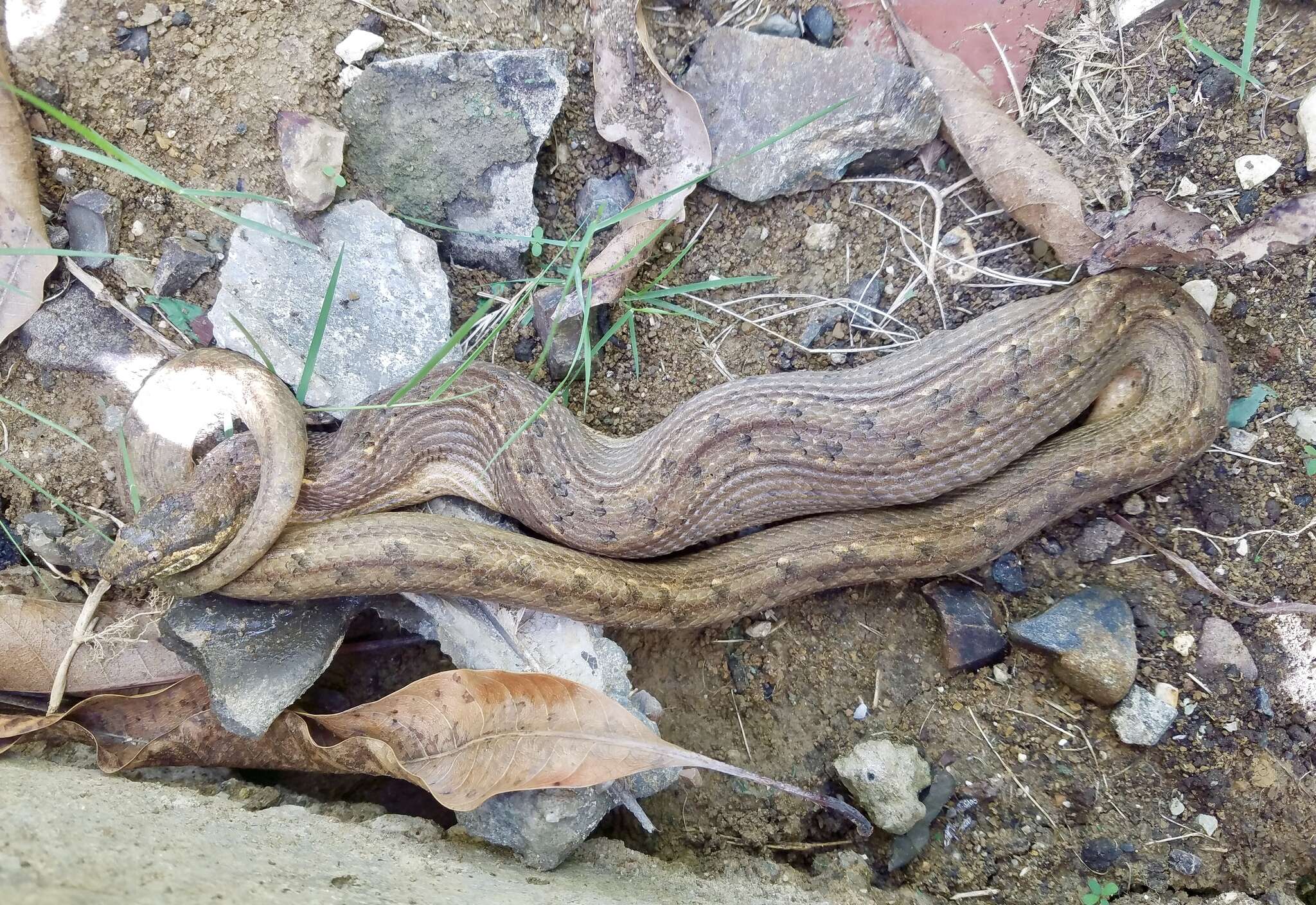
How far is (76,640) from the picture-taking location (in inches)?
158

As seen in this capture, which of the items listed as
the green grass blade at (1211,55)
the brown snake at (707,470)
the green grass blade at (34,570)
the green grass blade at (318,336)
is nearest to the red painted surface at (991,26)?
the green grass blade at (1211,55)

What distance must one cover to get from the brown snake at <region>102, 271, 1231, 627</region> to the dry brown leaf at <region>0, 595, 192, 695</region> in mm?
446

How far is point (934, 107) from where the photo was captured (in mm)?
4117

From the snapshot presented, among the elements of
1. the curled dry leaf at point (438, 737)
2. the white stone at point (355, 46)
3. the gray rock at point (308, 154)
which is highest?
the white stone at point (355, 46)

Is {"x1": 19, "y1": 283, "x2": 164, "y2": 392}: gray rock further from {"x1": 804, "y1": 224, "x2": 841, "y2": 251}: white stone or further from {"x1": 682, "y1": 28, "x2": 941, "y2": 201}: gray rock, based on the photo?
{"x1": 804, "y1": 224, "x2": 841, "y2": 251}: white stone

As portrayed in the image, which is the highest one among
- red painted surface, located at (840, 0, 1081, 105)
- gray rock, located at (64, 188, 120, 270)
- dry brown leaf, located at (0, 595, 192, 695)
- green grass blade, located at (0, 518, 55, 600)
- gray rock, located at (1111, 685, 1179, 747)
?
red painted surface, located at (840, 0, 1081, 105)

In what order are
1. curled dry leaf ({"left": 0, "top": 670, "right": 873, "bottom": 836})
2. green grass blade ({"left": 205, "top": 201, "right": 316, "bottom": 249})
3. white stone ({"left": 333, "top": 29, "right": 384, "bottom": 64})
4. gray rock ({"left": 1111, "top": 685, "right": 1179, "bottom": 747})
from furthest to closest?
1. gray rock ({"left": 1111, "top": 685, "right": 1179, "bottom": 747})
2. white stone ({"left": 333, "top": 29, "right": 384, "bottom": 64})
3. curled dry leaf ({"left": 0, "top": 670, "right": 873, "bottom": 836})
4. green grass blade ({"left": 205, "top": 201, "right": 316, "bottom": 249})

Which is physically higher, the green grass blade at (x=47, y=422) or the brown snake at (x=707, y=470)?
the green grass blade at (x=47, y=422)

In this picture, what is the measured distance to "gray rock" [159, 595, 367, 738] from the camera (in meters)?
3.78

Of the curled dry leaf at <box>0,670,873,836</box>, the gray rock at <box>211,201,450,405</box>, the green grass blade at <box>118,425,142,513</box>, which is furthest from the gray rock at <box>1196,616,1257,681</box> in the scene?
the green grass blade at <box>118,425,142,513</box>

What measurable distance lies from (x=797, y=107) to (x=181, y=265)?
3180 mm

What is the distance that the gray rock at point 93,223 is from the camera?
13.3ft

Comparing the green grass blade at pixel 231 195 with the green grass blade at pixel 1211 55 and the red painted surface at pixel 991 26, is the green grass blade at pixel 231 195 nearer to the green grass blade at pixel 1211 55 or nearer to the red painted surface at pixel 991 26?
the red painted surface at pixel 991 26

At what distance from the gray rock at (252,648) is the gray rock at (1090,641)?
353cm
